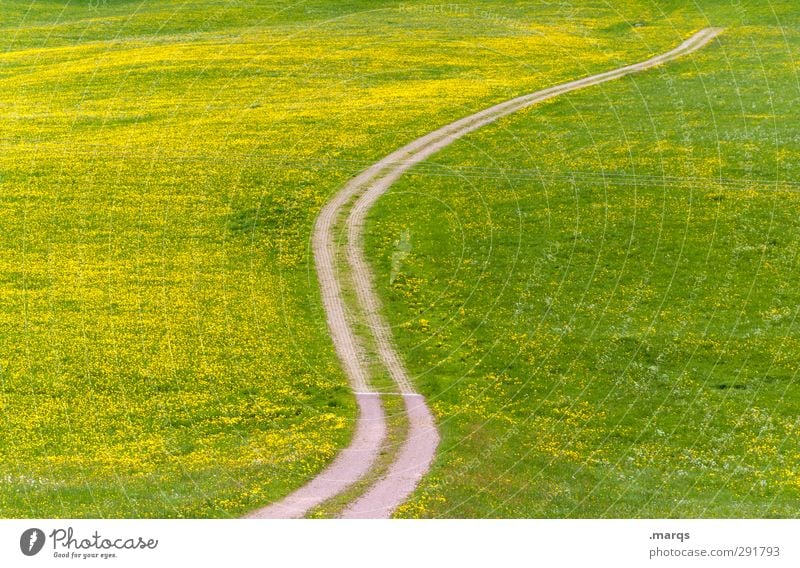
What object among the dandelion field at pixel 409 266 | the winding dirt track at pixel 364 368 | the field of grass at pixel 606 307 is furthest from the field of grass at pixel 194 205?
the field of grass at pixel 606 307

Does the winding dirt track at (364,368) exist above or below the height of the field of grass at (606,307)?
above

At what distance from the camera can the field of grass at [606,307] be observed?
3484 cm

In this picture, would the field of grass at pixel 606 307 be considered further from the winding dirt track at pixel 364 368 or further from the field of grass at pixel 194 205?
the field of grass at pixel 194 205

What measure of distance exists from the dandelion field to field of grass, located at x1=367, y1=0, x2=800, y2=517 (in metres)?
0.16

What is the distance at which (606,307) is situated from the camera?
46562 mm

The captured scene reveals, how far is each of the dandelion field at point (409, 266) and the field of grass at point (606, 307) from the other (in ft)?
0.54

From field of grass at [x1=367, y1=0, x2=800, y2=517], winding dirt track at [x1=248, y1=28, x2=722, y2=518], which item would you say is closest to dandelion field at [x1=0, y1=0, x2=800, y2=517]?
field of grass at [x1=367, y1=0, x2=800, y2=517]

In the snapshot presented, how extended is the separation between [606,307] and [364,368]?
1317cm

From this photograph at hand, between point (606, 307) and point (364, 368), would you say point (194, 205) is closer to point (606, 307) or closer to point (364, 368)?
point (364, 368)

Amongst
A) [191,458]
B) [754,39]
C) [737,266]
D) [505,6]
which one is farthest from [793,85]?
[191,458]

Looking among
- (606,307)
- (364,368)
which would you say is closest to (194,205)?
(364,368)

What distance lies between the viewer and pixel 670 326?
4509 cm

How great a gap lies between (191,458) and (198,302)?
12.9 meters
